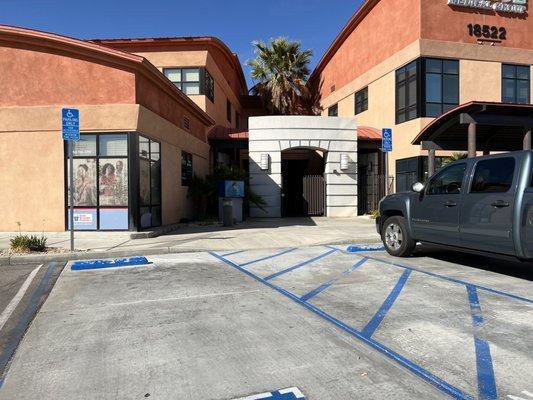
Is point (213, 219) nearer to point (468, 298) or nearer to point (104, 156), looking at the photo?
point (104, 156)

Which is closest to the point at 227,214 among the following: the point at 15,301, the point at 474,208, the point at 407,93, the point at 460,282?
the point at 15,301

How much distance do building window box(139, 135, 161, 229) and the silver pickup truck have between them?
7833 mm

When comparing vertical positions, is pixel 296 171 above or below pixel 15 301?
above

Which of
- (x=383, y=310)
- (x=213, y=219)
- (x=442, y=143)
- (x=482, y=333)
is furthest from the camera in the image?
(x=213, y=219)

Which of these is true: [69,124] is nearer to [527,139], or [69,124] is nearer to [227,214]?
[227,214]

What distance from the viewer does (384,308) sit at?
5.26 meters

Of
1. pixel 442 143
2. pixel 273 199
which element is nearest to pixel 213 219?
pixel 273 199

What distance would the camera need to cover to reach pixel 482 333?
4.34 meters

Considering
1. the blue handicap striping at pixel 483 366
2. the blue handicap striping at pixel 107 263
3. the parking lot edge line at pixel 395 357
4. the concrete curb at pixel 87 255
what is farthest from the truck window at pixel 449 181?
the blue handicap striping at pixel 107 263

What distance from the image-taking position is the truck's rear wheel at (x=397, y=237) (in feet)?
28.3

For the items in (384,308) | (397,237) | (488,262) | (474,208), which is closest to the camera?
(384,308)

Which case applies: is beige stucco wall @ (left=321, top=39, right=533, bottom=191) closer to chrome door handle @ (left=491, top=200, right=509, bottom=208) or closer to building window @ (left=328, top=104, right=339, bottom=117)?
building window @ (left=328, top=104, right=339, bottom=117)

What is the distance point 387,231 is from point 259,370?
6355 millimetres

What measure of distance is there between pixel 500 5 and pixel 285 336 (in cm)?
2239
